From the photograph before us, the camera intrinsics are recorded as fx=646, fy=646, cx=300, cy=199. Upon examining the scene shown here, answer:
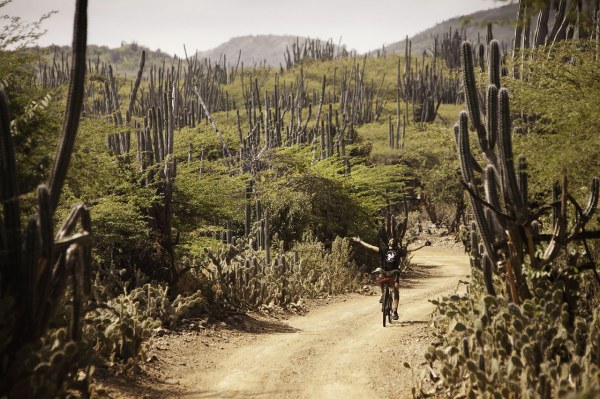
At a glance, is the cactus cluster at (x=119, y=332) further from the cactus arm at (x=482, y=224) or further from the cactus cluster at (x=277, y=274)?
the cactus arm at (x=482, y=224)

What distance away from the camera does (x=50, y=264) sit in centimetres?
555

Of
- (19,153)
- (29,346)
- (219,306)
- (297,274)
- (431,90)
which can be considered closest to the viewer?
(29,346)

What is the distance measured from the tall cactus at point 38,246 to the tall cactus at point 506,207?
4.16m

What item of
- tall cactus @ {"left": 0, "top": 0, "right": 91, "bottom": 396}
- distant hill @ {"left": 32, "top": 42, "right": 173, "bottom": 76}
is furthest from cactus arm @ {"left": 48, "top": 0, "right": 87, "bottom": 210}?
distant hill @ {"left": 32, "top": 42, "right": 173, "bottom": 76}

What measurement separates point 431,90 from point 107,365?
4149 cm

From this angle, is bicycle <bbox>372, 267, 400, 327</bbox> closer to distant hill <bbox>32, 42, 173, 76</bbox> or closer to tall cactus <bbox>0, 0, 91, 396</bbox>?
tall cactus <bbox>0, 0, 91, 396</bbox>

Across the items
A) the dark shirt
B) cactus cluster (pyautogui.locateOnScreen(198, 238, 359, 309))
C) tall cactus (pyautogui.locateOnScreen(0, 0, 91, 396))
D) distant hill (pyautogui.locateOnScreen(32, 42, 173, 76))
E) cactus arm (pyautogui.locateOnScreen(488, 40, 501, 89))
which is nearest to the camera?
tall cactus (pyautogui.locateOnScreen(0, 0, 91, 396))

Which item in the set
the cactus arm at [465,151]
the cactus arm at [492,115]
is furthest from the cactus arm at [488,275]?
the cactus arm at [492,115]

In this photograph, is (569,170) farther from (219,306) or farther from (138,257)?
(138,257)

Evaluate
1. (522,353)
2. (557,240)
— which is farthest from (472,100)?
(522,353)

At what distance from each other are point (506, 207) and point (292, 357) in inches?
139

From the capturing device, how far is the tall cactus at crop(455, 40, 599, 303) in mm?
7320

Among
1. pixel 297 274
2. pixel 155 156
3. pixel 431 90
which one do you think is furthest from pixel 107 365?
pixel 431 90

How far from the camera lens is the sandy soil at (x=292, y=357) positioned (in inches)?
289
